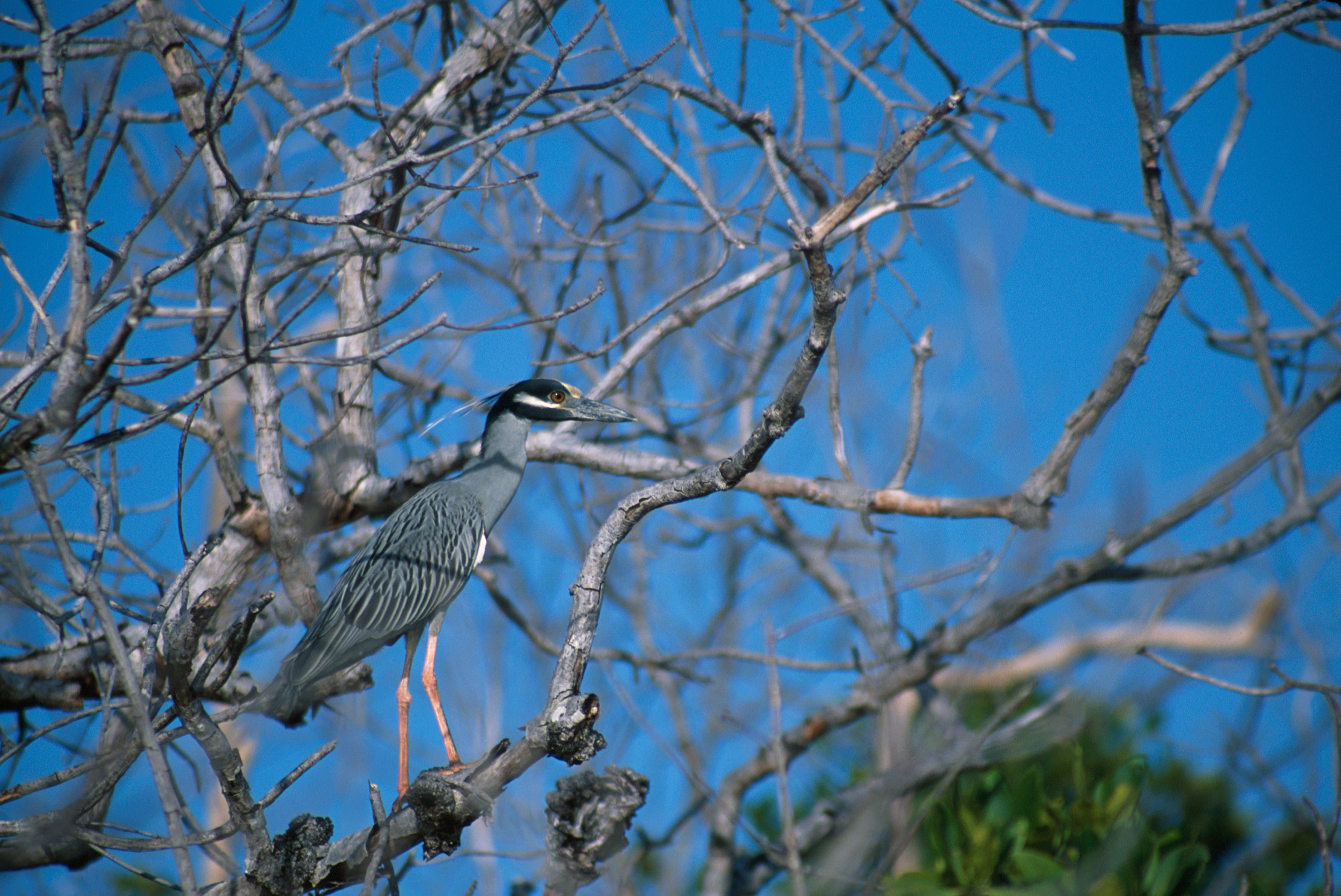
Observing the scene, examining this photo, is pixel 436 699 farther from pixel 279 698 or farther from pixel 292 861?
pixel 292 861

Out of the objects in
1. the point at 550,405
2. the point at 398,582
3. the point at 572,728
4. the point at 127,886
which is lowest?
the point at 572,728

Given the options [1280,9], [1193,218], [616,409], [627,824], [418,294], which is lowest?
[627,824]

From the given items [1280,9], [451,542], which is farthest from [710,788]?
[1280,9]

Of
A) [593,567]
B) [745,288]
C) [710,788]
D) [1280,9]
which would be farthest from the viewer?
[745,288]

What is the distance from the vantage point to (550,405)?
4.59 m

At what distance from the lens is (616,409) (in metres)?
4.36

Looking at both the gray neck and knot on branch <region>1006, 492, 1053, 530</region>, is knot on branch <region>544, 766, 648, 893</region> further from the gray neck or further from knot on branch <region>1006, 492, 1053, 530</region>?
the gray neck

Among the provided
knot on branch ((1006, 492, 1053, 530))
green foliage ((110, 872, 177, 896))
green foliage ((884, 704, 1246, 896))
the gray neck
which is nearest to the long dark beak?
the gray neck

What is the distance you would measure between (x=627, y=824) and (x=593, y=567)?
2.41 ft

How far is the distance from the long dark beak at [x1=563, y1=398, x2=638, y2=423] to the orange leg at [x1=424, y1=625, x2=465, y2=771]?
119cm

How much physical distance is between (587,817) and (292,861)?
78 cm

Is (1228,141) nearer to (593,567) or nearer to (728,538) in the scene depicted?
(728,538)

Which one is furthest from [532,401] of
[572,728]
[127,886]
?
[127,886]

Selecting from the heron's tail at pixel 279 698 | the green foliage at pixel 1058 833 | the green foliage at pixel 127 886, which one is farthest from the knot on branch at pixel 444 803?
the green foliage at pixel 127 886
